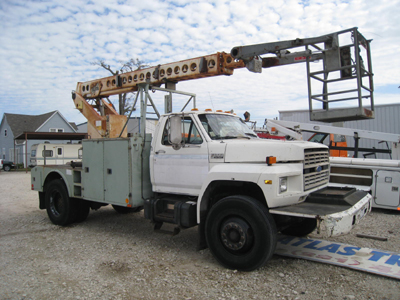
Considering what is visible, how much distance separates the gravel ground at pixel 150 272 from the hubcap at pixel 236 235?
37 cm

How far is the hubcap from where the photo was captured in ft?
14.4

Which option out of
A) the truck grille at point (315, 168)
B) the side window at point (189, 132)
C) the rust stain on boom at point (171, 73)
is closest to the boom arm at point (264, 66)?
the rust stain on boom at point (171, 73)

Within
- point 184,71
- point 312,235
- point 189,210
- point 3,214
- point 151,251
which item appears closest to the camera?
point 189,210

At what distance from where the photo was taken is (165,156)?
5598 millimetres

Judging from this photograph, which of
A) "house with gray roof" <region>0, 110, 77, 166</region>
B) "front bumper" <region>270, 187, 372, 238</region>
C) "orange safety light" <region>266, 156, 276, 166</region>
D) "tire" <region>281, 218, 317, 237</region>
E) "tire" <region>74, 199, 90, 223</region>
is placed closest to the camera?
"front bumper" <region>270, 187, 372, 238</region>

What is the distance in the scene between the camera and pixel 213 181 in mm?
4820

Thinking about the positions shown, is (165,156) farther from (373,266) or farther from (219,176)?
(373,266)

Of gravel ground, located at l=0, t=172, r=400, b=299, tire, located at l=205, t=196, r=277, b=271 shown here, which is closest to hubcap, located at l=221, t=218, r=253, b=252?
tire, located at l=205, t=196, r=277, b=271

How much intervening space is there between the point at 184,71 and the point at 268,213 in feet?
13.0

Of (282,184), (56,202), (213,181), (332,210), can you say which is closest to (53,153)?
(56,202)

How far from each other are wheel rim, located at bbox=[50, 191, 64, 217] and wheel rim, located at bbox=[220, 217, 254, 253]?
4.77 meters

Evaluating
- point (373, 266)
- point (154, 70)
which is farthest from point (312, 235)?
point (154, 70)

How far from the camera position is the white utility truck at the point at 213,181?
4.27m

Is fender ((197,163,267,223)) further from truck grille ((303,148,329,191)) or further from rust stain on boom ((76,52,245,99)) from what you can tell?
rust stain on boom ((76,52,245,99))
